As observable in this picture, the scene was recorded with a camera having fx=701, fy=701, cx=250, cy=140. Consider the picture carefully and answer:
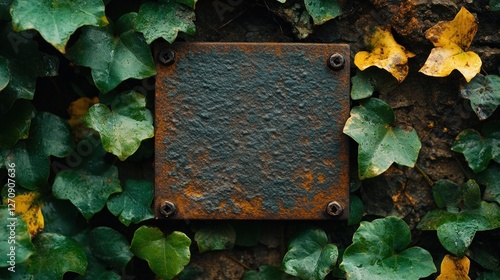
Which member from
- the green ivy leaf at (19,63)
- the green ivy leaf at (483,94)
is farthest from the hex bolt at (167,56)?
the green ivy leaf at (483,94)

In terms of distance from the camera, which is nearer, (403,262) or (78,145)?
(403,262)

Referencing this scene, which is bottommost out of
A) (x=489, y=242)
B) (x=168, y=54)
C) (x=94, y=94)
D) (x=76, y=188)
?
(x=489, y=242)

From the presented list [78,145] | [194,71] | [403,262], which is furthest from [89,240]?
[403,262]

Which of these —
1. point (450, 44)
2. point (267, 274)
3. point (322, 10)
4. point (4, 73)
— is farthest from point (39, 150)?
point (450, 44)

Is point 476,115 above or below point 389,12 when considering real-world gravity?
below

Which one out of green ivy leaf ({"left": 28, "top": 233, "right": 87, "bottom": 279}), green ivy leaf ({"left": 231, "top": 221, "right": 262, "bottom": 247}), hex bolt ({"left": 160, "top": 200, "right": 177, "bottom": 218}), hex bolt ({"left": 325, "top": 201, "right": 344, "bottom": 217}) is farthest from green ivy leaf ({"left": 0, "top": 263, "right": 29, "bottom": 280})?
hex bolt ({"left": 325, "top": 201, "right": 344, "bottom": 217})

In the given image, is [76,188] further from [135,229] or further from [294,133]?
[294,133]
